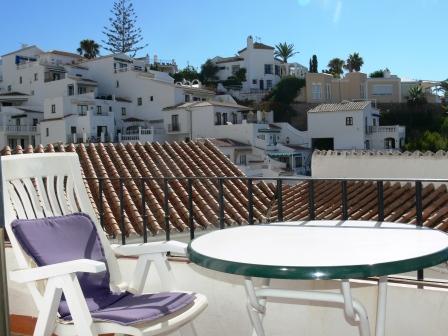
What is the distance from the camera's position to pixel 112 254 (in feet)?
10.4

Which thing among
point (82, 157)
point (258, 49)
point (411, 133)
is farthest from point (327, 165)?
point (258, 49)

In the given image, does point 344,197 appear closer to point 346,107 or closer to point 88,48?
point 346,107

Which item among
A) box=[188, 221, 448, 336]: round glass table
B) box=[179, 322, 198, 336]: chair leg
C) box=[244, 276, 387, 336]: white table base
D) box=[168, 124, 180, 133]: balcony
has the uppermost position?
box=[168, 124, 180, 133]: balcony

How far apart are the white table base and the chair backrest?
1.16 metres

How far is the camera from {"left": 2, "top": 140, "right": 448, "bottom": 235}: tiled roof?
10.5 m

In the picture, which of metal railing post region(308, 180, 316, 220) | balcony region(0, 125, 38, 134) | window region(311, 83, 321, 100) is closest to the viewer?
metal railing post region(308, 180, 316, 220)

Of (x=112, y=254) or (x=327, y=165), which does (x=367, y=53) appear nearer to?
(x=327, y=165)

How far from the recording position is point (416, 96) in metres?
51.9

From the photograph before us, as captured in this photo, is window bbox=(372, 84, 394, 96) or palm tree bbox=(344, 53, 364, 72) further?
palm tree bbox=(344, 53, 364, 72)

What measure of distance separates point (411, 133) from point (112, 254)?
48.7 metres

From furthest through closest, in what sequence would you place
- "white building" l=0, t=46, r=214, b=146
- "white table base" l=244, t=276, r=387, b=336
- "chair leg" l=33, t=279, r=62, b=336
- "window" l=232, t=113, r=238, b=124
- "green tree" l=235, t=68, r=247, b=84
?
"green tree" l=235, t=68, r=247, b=84 → "window" l=232, t=113, r=238, b=124 → "white building" l=0, t=46, r=214, b=146 → "chair leg" l=33, t=279, r=62, b=336 → "white table base" l=244, t=276, r=387, b=336

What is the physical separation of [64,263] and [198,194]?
31.4ft

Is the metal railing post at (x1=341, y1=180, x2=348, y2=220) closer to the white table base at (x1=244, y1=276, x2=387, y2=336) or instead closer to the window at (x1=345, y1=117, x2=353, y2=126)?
the white table base at (x1=244, y1=276, x2=387, y2=336)

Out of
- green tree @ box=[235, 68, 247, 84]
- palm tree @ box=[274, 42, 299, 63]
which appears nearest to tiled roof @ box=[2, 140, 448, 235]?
green tree @ box=[235, 68, 247, 84]
